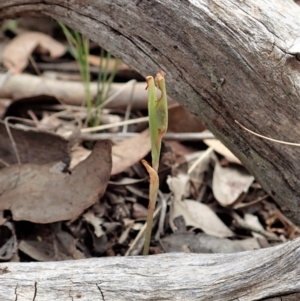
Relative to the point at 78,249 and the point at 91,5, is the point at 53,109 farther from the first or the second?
the point at 91,5

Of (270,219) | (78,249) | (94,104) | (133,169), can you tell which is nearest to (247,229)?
(270,219)

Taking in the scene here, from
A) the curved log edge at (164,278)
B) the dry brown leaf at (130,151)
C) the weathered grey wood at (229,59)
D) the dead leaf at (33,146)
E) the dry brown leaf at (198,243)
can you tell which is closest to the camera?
the curved log edge at (164,278)

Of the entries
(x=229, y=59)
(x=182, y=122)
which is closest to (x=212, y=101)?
(x=229, y=59)

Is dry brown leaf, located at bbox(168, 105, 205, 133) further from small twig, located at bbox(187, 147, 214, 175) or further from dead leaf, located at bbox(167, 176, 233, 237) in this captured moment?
dead leaf, located at bbox(167, 176, 233, 237)

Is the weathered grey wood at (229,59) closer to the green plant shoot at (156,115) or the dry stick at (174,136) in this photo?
the green plant shoot at (156,115)

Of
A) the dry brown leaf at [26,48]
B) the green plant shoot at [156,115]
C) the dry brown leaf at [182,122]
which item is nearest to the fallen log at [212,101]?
the green plant shoot at [156,115]

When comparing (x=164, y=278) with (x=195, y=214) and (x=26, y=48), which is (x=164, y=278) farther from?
(x=26, y=48)
